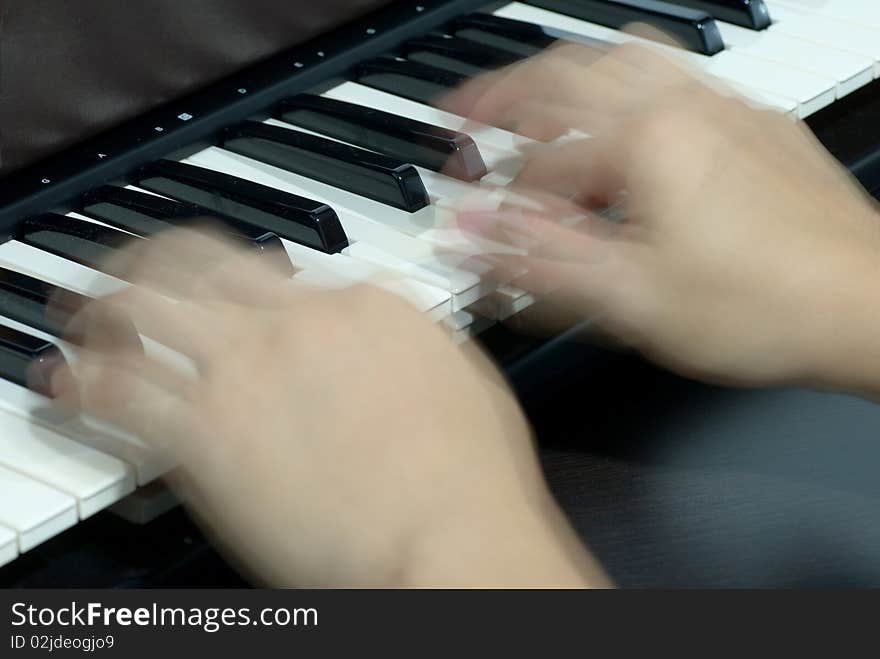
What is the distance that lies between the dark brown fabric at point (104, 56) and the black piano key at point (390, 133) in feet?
0.22

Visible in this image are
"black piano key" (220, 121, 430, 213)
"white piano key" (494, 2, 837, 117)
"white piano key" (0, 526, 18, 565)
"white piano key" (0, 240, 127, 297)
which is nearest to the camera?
"white piano key" (0, 526, 18, 565)

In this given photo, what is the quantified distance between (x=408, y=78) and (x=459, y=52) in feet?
0.21

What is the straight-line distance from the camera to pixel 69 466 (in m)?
0.78

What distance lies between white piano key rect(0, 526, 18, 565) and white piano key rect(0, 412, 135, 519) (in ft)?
0.13

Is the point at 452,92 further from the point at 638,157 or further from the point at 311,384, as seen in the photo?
the point at 311,384

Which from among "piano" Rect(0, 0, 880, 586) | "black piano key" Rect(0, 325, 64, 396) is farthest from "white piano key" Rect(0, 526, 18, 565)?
"black piano key" Rect(0, 325, 64, 396)

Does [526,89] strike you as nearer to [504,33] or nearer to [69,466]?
[504,33]

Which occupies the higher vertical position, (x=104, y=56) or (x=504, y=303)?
(x=104, y=56)

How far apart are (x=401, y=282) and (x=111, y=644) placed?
0.31 meters

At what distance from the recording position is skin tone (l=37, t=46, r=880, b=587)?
2.50 feet

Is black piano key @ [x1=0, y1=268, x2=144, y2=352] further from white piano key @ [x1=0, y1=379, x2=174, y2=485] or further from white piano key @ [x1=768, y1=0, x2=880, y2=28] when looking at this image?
white piano key @ [x1=768, y1=0, x2=880, y2=28]

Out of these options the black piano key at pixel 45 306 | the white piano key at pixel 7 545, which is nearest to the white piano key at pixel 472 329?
the black piano key at pixel 45 306

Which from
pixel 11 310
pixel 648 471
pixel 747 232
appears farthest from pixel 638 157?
pixel 11 310

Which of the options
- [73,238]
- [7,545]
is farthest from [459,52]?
[7,545]
